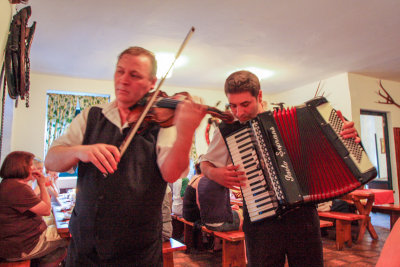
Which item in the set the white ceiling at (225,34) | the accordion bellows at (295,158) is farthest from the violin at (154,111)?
the white ceiling at (225,34)

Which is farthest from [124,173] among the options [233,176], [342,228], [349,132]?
[342,228]

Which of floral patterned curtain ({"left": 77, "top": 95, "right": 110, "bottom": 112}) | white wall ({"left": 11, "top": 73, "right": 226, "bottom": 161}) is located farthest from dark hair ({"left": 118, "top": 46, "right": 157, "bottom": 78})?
floral patterned curtain ({"left": 77, "top": 95, "right": 110, "bottom": 112})

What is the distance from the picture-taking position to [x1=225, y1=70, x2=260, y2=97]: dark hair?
4.91ft

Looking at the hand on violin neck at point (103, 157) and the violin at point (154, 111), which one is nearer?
the hand on violin neck at point (103, 157)

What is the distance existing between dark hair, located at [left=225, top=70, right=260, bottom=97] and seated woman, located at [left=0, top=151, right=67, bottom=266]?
71.0 inches

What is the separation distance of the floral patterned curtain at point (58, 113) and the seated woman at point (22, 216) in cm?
349

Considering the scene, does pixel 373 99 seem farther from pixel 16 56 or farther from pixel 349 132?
pixel 16 56

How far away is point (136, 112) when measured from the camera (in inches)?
43.7

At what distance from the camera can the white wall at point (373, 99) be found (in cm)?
586

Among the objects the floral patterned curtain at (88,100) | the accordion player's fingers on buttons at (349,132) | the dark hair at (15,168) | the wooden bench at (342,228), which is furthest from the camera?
the floral patterned curtain at (88,100)

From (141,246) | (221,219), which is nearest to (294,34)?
(221,219)

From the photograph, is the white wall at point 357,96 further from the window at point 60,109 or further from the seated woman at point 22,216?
the seated woman at point 22,216

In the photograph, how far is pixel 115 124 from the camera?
1072 mm

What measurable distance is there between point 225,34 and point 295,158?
291cm
